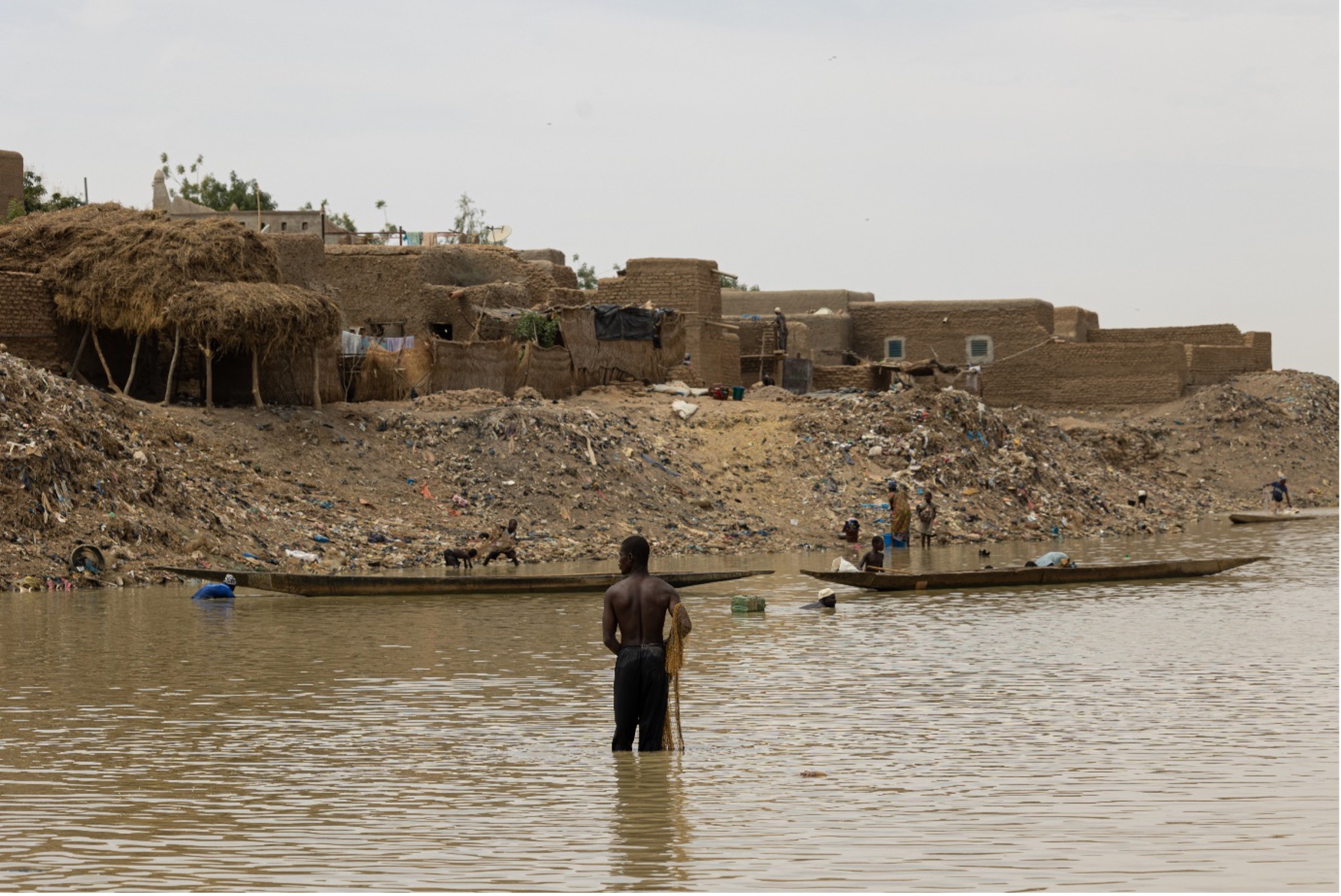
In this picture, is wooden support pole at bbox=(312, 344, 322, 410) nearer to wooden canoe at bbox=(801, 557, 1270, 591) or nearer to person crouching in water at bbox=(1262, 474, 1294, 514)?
wooden canoe at bbox=(801, 557, 1270, 591)

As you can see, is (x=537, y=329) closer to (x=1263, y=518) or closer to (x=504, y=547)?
(x=504, y=547)

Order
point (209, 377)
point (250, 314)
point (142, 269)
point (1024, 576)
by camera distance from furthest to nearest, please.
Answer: point (209, 377) < point (142, 269) < point (250, 314) < point (1024, 576)

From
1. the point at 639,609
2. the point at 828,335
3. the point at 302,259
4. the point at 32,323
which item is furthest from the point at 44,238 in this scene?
the point at 828,335

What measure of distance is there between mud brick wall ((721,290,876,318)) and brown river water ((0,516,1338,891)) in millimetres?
29682

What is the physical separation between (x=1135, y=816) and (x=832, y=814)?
4.35ft

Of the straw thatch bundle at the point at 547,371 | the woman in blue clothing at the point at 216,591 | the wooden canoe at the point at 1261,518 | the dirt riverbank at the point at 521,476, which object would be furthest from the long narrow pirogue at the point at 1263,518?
the woman in blue clothing at the point at 216,591

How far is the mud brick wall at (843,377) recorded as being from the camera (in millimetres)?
41156

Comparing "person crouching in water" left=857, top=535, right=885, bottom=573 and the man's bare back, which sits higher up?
the man's bare back

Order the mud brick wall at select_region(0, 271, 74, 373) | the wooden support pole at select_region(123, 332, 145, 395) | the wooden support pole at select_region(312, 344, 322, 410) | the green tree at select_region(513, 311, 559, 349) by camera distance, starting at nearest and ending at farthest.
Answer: the mud brick wall at select_region(0, 271, 74, 373), the wooden support pole at select_region(123, 332, 145, 395), the wooden support pole at select_region(312, 344, 322, 410), the green tree at select_region(513, 311, 559, 349)

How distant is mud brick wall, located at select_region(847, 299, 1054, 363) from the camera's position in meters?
45.2

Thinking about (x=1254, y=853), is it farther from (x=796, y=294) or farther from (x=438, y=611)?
(x=796, y=294)

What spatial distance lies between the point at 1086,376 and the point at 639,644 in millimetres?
38192

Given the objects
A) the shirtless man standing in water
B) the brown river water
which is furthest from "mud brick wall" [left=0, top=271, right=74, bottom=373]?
the shirtless man standing in water

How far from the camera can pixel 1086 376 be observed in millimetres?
45688
